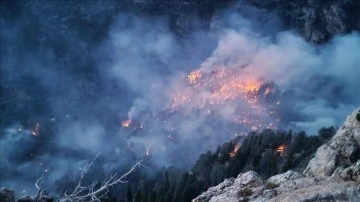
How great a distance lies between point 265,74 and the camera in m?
196

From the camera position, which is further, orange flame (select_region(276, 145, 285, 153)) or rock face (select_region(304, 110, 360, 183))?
orange flame (select_region(276, 145, 285, 153))

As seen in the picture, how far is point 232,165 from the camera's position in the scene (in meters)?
111

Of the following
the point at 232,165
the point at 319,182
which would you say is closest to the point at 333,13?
the point at 232,165

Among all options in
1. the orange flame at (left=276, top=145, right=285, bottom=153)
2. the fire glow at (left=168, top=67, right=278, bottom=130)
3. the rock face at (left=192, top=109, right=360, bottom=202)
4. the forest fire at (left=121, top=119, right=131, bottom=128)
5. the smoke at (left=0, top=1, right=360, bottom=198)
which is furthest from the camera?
the forest fire at (left=121, top=119, right=131, bottom=128)

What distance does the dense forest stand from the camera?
98.5 metres

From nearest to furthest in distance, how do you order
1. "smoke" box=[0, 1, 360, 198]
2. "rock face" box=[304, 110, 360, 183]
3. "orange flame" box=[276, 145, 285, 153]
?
1. "rock face" box=[304, 110, 360, 183]
2. "orange flame" box=[276, 145, 285, 153]
3. "smoke" box=[0, 1, 360, 198]

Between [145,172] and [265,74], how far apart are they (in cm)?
8743

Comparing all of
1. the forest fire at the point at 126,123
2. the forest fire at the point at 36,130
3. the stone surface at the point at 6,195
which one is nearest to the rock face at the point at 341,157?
the stone surface at the point at 6,195

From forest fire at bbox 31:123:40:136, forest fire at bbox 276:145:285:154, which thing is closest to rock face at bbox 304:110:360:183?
forest fire at bbox 276:145:285:154

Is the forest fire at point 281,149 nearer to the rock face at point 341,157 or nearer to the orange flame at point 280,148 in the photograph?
the orange flame at point 280,148

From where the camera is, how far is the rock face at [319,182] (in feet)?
63.2

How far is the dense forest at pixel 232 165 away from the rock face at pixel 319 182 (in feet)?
213

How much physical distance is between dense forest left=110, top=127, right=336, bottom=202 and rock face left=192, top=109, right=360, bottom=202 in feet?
213

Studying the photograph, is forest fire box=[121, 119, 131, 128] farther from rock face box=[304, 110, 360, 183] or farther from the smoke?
rock face box=[304, 110, 360, 183]
